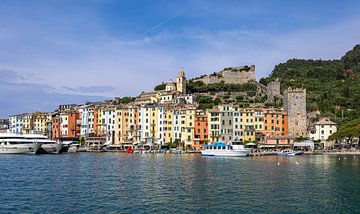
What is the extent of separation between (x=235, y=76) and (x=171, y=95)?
2504 cm

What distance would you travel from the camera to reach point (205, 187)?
109 feet

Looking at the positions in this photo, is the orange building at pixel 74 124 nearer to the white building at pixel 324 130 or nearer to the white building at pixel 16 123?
the white building at pixel 16 123

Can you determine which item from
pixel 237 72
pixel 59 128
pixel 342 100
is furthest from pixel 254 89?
pixel 59 128

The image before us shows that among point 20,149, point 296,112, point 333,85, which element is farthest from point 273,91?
point 20,149

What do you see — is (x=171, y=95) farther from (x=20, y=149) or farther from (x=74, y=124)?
(x=20, y=149)

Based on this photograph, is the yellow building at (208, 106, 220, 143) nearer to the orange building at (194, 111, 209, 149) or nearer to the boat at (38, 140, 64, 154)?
the orange building at (194, 111, 209, 149)

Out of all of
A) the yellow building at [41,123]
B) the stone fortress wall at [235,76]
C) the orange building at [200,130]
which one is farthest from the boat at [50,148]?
the stone fortress wall at [235,76]

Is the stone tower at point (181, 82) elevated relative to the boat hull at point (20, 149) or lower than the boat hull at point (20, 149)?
elevated

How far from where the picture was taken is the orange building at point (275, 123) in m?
91.3

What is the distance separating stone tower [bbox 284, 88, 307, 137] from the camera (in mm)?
94188

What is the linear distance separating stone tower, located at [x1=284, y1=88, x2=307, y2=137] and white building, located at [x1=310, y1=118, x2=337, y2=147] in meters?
2.33

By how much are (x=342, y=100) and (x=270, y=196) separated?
89.8m

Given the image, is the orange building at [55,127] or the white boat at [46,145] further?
the orange building at [55,127]

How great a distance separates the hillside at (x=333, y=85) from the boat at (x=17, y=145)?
63220mm
